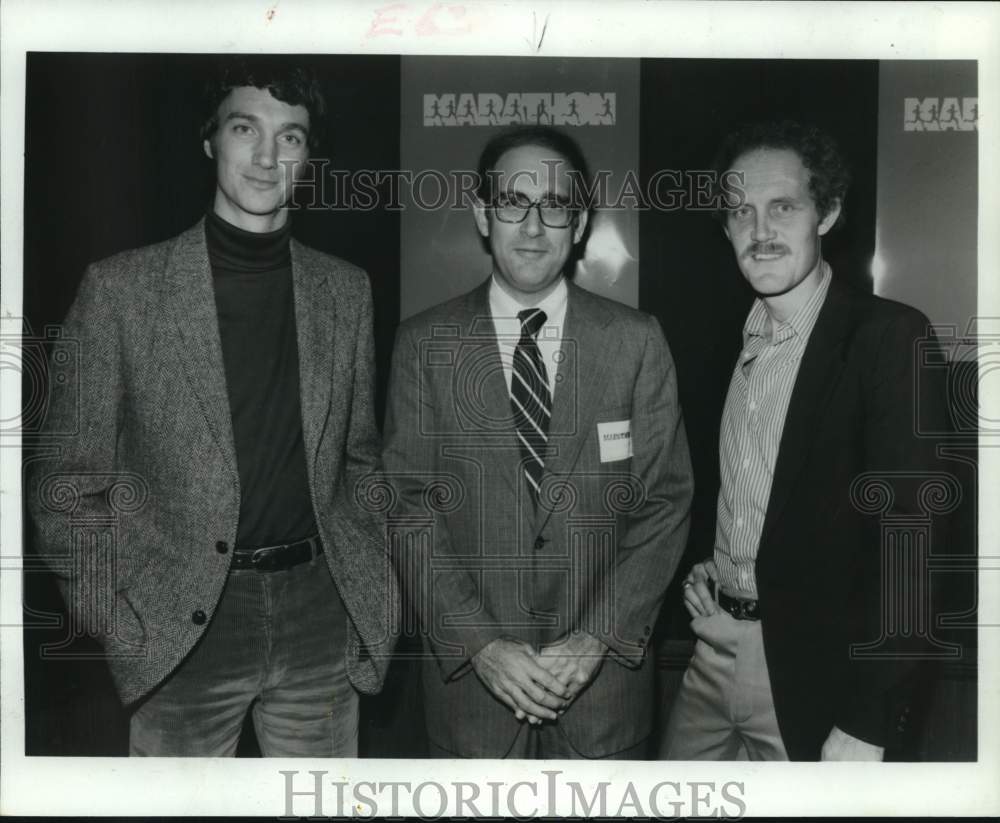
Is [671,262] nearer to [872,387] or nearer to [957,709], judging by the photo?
[872,387]

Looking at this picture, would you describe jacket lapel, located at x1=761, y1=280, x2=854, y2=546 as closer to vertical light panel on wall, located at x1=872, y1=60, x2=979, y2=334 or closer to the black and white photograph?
the black and white photograph

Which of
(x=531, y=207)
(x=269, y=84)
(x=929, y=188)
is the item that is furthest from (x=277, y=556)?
(x=929, y=188)

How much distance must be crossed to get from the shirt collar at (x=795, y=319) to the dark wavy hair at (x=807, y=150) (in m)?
0.15

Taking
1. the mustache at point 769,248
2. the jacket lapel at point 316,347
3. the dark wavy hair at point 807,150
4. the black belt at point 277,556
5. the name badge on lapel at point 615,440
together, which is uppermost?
the dark wavy hair at point 807,150

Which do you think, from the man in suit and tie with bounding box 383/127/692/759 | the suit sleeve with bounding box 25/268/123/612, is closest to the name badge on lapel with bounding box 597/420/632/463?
the man in suit and tie with bounding box 383/127/692/759

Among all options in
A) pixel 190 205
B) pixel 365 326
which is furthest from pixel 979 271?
pixel 190 205

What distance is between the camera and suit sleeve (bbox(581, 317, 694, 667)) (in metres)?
2.41

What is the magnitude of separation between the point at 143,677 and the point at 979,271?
2244 mm

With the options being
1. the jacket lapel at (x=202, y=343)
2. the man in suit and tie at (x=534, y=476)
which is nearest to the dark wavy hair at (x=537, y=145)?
the man in suit and tie at (x=534, y=476)

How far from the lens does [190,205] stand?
2.39 meters

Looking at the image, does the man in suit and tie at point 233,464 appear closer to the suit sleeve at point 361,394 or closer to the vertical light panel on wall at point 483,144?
the suit sleeve at point 361,394

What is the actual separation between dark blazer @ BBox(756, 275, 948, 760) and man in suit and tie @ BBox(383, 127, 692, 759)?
0.27 meters

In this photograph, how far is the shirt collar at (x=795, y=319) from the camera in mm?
2396

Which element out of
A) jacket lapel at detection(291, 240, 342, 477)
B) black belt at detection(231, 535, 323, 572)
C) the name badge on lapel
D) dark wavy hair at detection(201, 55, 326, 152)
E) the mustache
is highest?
dark wavy hair at detection(201, 55, 326, 152)
